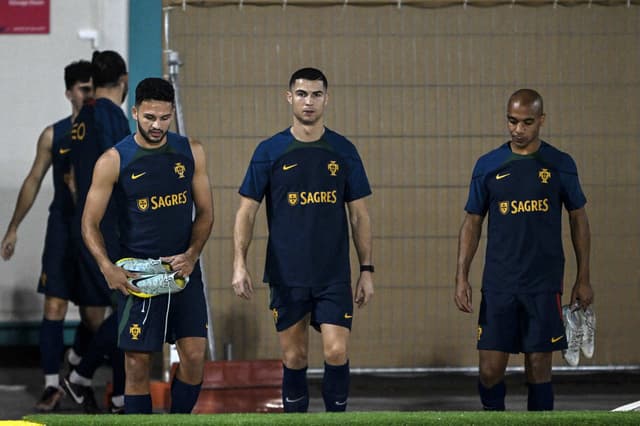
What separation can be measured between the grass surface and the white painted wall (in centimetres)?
519

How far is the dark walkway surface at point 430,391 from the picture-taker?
794cm

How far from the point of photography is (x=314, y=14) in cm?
856

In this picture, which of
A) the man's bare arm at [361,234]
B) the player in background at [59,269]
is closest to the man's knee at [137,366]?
the man's bare arm at [361,234]

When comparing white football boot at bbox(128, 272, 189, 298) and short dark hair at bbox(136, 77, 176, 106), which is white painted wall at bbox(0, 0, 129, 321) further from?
white football boot at bbox(128, 272, 189, 298)

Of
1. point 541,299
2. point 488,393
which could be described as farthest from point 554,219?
point 488,393

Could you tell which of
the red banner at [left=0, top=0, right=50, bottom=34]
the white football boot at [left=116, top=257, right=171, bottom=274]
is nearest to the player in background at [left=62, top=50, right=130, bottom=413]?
the white football boot at [left=116, top=257, right=171, bottom=274]

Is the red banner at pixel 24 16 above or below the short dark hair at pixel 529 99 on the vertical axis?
above

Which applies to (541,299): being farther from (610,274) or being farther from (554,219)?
(610,274)

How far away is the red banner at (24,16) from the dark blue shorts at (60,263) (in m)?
2.10

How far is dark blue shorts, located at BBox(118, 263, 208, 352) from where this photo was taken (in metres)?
6.27

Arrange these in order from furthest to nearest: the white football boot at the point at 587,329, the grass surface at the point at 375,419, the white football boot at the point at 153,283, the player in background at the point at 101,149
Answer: the player in background at the point at 101,149, the white football boot at the point at 587,329, the white football boot at the point at 153,283, the grass surface at the point at 375,419

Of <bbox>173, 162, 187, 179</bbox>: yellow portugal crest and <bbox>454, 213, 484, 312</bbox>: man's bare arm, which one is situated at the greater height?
<bbox>173, 162, 187, 179</bbox>: yellow portugal crest

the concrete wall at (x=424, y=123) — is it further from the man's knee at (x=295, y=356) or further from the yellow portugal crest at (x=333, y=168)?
the yellow portugal crest at (x=333, y=168)

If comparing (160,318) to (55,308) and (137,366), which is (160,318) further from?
(55,308)
